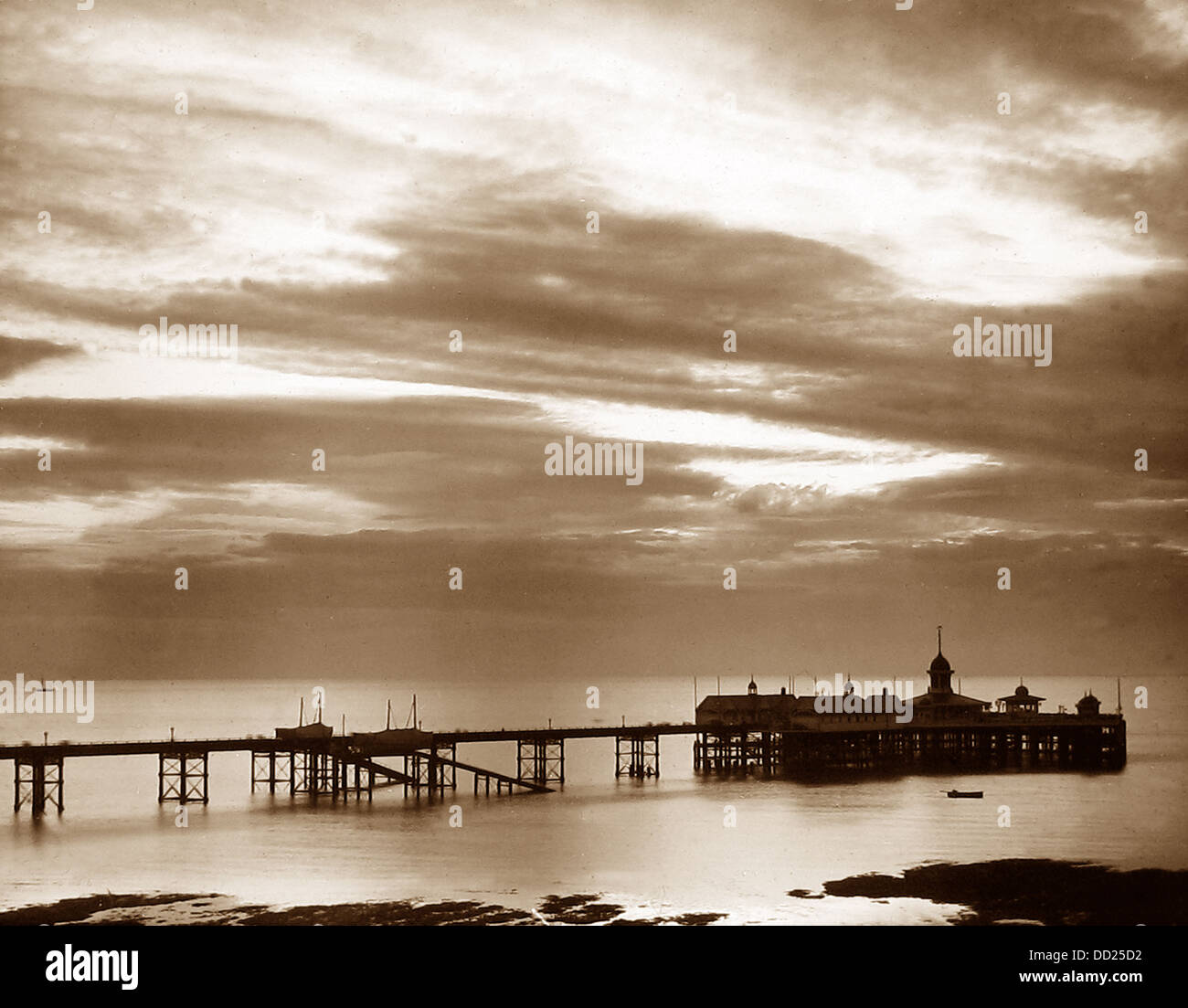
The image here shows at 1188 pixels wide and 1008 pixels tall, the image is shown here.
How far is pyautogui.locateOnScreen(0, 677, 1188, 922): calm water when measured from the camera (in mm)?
52438

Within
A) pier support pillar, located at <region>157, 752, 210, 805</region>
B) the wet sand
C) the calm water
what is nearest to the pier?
pier support pillar, located at <region>157, 752, 210, 805</region>

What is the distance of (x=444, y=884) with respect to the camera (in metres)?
53.4

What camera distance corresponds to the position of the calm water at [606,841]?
172 feet

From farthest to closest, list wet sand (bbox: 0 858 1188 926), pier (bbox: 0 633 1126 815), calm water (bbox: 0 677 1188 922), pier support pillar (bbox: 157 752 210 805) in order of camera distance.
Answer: pier (bbox: 0 633 1126 815), pier support pillar (bbox: 157 752 210 805), calm water (bbox: 0 677 1188 922), wet sand (bbox: 0 858 1188 926)

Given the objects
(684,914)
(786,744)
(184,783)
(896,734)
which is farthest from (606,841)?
(896,734)

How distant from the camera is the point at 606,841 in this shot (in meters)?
65.5

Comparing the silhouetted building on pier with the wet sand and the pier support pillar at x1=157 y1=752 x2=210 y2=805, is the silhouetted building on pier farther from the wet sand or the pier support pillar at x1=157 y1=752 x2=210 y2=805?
the wet sand

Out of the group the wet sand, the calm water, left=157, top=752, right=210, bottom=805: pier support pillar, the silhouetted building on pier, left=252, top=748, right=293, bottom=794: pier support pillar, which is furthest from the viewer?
the silhouetted building on pier

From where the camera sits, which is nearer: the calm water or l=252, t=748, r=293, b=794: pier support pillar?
the calm water

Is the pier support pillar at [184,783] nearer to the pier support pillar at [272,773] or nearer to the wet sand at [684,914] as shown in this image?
the pier support pillar at [272,773]

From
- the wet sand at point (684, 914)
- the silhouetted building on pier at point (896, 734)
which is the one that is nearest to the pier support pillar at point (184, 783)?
the wet sand at point (684, 914)

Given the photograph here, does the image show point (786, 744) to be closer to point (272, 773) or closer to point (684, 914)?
point (272, 773)
